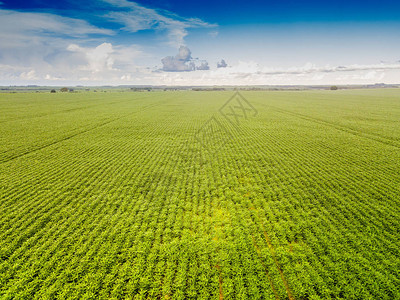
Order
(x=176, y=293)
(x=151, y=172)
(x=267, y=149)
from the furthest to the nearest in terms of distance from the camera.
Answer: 1. (x=267, y=149)
2. (x=151, y=172)
3. (x=176, y=293)

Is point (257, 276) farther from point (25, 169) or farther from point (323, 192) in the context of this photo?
point (25, 169)

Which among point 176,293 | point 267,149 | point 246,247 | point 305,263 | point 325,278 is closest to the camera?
point 176,293

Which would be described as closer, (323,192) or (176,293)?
(176,293)

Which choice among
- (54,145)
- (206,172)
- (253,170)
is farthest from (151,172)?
(54,145)

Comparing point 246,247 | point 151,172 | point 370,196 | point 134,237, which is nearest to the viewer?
point 246,247

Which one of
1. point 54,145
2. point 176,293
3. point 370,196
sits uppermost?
point 54,145

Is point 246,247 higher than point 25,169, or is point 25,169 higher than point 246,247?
point 25,169

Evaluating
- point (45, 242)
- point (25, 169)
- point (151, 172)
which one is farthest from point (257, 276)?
point (25, 169)

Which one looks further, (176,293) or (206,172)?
(206,172)

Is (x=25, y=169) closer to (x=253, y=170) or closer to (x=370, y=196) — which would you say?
(x=253, y=170)
